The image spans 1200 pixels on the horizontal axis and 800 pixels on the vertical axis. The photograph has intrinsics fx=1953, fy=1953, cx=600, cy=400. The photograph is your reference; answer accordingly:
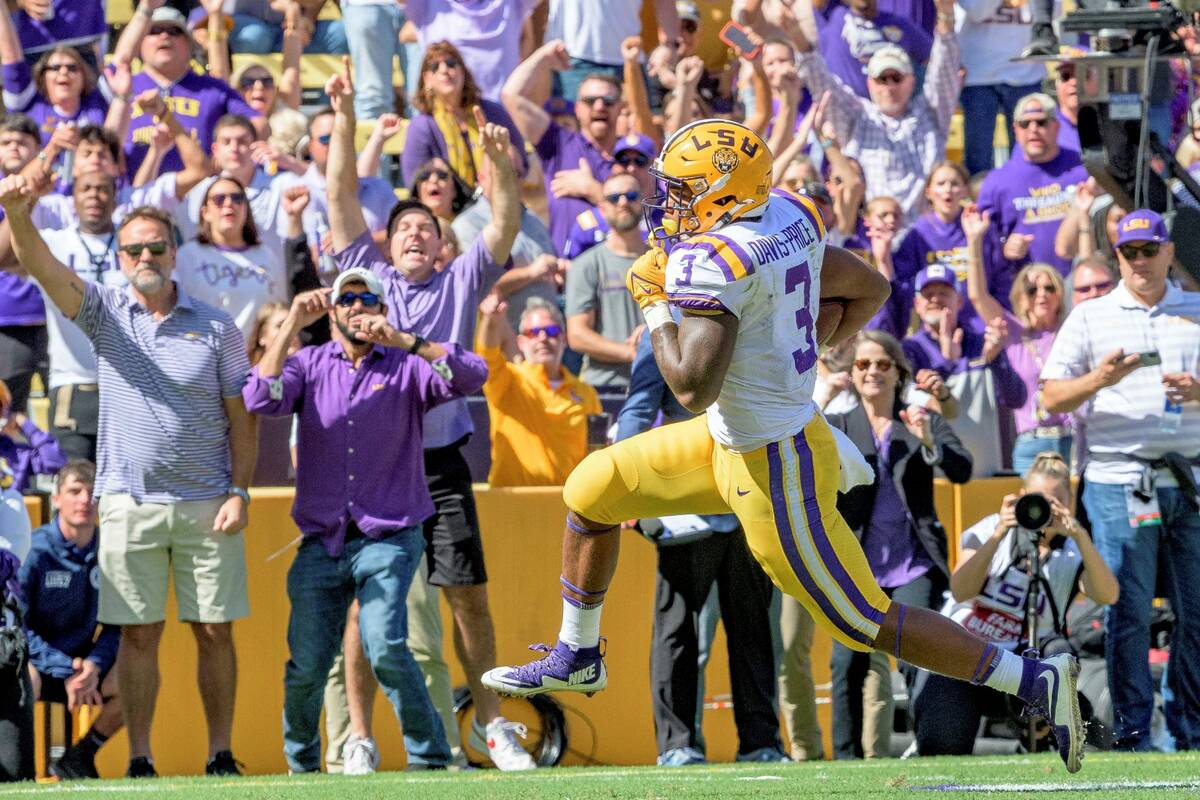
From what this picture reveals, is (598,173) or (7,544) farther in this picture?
(598,173)

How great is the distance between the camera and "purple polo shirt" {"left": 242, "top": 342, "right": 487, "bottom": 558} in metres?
7.96

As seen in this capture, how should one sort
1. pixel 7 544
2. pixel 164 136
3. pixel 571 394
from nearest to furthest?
pixel 7 544 < pixel 571 394 < pixel 164 136

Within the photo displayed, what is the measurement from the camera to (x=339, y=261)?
345 inches

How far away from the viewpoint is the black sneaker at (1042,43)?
28.1ft

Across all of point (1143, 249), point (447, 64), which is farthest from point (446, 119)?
point (1143, 249)

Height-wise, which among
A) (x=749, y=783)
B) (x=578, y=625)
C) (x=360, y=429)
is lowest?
(x=749, y=783)

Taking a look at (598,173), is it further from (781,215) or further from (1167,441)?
(781,215)

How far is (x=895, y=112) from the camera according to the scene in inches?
460

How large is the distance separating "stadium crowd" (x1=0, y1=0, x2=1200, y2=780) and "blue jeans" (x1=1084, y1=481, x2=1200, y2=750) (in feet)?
0.04

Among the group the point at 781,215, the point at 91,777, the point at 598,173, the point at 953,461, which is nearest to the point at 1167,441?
the point at 953,461

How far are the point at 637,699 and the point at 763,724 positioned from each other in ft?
3.59

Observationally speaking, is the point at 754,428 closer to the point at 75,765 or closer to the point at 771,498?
the point at 771,498

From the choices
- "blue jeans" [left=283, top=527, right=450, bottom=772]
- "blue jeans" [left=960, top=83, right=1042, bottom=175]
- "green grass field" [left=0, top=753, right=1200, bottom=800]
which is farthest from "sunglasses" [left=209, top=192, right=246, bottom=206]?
"blue jeans" [left=960, top=83, right=1042, bottom=175]

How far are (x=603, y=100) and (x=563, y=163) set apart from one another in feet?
1.40
